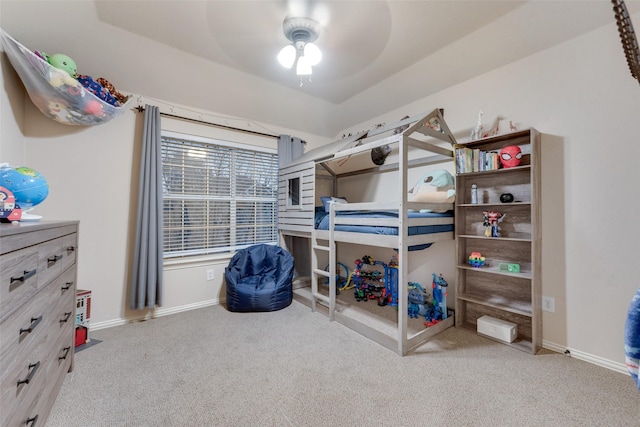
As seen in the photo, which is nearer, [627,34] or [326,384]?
[627,34]

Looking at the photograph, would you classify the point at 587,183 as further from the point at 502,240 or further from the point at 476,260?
the point at 476,260

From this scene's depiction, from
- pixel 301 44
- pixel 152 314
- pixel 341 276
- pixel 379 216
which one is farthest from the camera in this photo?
pixel 341 276

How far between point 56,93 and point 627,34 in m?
3.18

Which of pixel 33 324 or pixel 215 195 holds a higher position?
pixel 215 195

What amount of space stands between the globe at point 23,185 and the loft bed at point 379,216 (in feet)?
6.44

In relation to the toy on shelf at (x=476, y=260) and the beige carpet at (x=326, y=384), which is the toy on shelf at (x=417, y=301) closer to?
the beige carpet at (x=326, y=384)

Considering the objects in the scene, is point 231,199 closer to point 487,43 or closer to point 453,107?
point 453,107

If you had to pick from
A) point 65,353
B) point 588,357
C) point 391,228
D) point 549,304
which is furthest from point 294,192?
point 588,357

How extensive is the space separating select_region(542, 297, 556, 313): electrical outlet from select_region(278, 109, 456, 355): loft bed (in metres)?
0.71

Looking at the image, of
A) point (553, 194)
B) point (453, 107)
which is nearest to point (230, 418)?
point (553, 194)

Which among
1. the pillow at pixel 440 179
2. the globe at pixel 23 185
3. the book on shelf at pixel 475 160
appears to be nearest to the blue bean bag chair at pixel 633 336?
the book on shelf at pixel 475 160

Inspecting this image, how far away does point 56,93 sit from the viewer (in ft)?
6.13

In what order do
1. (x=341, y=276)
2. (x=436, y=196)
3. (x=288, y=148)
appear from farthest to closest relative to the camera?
(x=341, y=276) < (x=288, y=148) < (x=436, y=196)

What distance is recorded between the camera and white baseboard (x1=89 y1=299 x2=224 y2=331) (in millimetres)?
2350
